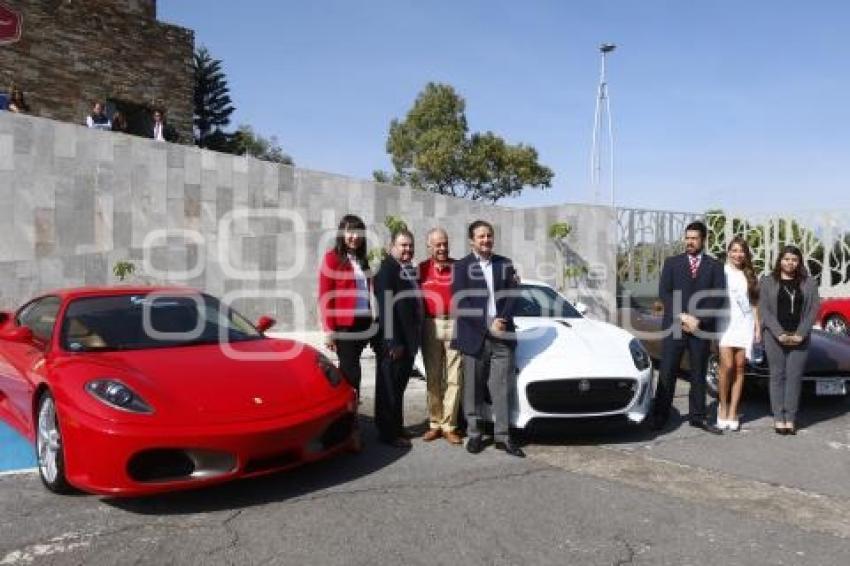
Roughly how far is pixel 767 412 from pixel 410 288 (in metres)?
3.89

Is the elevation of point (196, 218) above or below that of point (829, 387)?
above

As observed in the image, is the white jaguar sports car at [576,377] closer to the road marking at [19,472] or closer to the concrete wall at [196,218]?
the road marking at [19,472]

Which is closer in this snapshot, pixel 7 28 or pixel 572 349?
pixel 572 349

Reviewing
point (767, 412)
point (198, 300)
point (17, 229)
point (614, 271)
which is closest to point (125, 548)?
point (198, 300)

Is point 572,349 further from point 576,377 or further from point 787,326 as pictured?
point 787,326

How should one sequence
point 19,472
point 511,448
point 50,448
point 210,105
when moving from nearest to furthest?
point 50,448 < point 19,472 < point 511,448 < point 210,105

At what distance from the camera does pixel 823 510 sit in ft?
13.5

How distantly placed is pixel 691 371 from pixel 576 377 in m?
1.51

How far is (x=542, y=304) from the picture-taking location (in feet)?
22.4

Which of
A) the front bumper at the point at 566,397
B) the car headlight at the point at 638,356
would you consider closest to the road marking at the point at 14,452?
the front bumper at the point at 566,397

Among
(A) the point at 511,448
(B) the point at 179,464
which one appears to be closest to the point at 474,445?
(A) the point at 511,448

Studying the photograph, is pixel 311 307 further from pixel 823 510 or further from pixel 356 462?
pixel 823 510

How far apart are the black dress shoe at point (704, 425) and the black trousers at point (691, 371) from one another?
0.11 ft

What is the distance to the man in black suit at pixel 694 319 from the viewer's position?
6152mm
